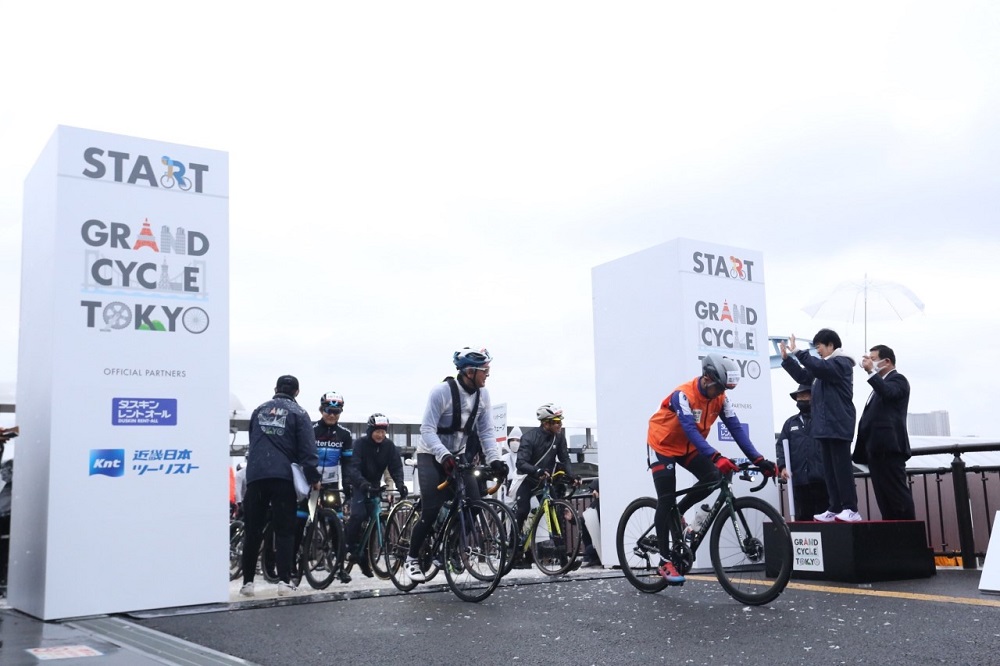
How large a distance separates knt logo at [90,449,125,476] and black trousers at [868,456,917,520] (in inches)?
254

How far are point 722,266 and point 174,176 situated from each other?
5848mm

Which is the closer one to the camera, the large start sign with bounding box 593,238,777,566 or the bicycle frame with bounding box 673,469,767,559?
the bicycle frame with bounding box 673,469,767,559

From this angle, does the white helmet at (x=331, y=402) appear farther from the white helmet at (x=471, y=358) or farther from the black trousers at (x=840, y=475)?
the black trousers at (x=840, y=475)

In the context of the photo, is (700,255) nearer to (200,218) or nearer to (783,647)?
(200,218)

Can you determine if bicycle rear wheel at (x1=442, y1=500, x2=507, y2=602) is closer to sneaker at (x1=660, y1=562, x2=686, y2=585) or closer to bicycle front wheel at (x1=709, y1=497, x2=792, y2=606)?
sneaker at (x1=660, y1=562, x2=686, y2=585)

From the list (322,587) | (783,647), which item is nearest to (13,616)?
(322,587)

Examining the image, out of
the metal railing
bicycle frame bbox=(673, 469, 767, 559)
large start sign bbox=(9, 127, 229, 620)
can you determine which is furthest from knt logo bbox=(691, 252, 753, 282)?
large start sign bbox=(9, 127, 229, 620)

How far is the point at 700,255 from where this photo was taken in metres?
10.7

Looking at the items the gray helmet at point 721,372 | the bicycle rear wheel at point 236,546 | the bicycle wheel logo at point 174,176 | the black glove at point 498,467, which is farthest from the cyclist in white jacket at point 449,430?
the bicycle rear wheel at point 236,546

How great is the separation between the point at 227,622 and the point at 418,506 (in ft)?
7.83

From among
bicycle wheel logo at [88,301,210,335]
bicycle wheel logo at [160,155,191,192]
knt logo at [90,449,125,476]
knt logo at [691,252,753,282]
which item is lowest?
knt logo at [90,449,125,476]

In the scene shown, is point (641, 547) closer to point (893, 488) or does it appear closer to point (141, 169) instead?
point (893, 488)

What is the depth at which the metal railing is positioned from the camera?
9570mm

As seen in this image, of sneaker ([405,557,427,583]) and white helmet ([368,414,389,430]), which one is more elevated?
white helmet ([368,414,389,430])
